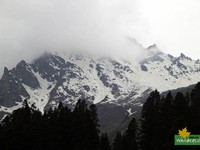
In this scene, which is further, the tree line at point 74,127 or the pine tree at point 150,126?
the pine tree at point 150,126

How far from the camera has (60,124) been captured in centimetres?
9562

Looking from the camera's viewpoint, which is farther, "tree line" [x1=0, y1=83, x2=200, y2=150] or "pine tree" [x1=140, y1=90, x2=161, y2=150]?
"pine tree" [x1=140, y1=90, x2=161, y2=150]

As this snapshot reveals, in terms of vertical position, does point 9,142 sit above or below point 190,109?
below

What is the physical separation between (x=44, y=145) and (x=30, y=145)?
8.37ft

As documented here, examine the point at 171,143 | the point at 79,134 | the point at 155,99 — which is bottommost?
the point at 171,143

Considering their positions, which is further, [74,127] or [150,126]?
[150,126]

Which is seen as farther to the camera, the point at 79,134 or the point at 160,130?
the point at 79,134

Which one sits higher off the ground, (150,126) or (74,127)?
(150,126)

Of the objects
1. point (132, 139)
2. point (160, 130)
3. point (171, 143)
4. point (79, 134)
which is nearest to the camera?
point (171, 143)

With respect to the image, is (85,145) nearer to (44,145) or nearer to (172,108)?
(44,145)

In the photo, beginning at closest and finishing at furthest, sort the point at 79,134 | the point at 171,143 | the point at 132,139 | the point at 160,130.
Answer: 1. the point at 171,143
2. the point at 160,130
3. the point at 79,134
4. the point at 132,139

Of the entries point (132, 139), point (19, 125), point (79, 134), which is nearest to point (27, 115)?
point (19, 125)

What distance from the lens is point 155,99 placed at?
112375 mm

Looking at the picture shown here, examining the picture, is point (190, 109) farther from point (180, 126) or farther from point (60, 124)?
point (60, 124)
